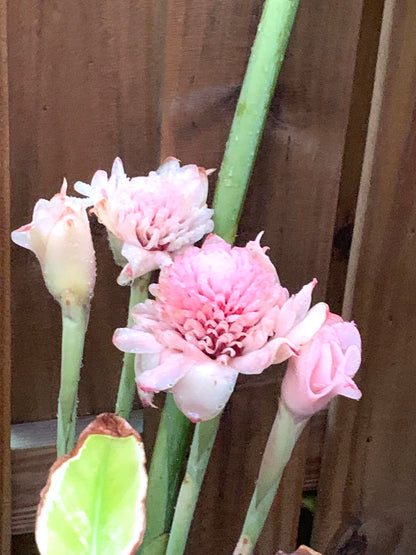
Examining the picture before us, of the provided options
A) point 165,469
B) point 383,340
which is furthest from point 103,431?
point 383,340

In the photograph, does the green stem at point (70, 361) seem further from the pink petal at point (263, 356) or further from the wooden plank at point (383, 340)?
the wooden plank at point (383, 340)

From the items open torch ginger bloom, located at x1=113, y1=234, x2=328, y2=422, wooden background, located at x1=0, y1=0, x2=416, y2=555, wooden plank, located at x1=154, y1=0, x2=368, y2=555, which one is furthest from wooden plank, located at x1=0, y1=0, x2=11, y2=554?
open torch ginger bloom, located at x1=113, y1=234, x2=328, y2=422

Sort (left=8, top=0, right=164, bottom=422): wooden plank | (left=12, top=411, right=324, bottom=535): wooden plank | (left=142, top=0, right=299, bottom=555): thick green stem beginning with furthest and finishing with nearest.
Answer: (left=12, top=411, right=324, bottom=535): wooden plank
(left=8, top=0, right=164, bottom=422): wooden plank
(left=142, top=0, right=299, bottom=555): thick green stem

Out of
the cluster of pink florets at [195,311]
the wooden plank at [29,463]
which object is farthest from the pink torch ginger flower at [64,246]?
the wooden plank at [29,463]

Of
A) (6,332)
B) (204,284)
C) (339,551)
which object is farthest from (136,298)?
(339,551)

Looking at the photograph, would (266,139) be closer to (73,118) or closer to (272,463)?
(73,118)

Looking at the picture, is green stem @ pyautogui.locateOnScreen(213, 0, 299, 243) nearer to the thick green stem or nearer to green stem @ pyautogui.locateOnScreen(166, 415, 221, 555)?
the thick green stem

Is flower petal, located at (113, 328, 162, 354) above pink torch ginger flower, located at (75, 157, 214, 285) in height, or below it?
below
